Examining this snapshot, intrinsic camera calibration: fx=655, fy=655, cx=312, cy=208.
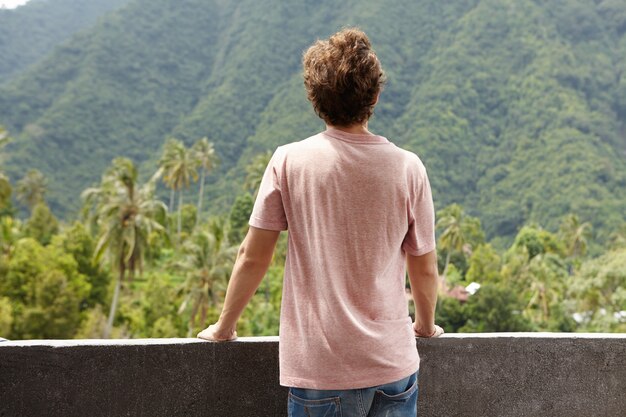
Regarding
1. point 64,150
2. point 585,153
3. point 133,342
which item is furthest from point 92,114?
point 133,342

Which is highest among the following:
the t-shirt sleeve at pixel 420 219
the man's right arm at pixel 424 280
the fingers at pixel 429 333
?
the t-shirt sleeve at pixel 420 219

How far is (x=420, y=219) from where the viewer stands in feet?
6.72

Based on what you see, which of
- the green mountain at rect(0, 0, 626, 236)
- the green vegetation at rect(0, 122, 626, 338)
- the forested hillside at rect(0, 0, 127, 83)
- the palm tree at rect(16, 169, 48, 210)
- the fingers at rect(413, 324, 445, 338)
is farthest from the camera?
the forested hillside at rect(0, 0, 127, 83)

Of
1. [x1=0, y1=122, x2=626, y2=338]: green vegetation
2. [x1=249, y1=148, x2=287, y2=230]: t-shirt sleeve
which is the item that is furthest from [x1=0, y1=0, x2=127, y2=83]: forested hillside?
[x1=249, y1=148, x2=287, y2=230]: t-shirt sleeve

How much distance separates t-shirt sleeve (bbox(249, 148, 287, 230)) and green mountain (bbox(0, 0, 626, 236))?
7241cm

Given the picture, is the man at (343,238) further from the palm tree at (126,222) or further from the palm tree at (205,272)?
the palm tree at (205,272)

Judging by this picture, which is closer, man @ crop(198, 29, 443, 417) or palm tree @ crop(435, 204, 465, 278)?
man @ crop(198, 29, 443, 417)

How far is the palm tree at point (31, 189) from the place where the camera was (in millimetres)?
69875

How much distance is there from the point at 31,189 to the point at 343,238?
74.9m

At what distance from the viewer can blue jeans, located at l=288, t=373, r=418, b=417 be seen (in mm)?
1937

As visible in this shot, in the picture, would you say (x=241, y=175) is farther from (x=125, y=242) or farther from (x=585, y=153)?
(x=125, y=242)

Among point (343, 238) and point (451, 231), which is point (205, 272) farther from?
point (343, 238)

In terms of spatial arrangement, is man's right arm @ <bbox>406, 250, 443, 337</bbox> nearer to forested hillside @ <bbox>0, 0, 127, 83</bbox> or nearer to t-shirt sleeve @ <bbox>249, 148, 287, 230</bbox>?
t-shirt sleeve @ <bbox>249, 148, 287, 230</bbox>

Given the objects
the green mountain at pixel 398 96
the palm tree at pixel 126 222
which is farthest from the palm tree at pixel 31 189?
the palm tree at pixel 126 222
